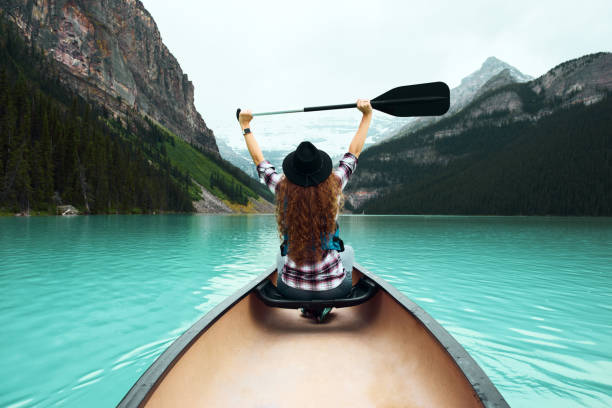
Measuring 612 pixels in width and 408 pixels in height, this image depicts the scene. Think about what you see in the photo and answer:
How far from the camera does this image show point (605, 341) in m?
6.63

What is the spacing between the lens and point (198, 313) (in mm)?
8297

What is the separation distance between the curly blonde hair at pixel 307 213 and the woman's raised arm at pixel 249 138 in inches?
31.4

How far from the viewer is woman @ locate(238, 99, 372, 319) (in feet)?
11.2

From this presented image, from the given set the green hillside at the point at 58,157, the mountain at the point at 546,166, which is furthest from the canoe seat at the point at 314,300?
the mountain at the point at 546,166

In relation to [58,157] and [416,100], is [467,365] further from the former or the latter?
[58,157]

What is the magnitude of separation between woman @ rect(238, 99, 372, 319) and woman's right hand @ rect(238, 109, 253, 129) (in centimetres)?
30

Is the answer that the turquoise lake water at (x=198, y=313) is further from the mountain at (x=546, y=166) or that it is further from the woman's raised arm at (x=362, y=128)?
the mountain at (x=546, y=166)

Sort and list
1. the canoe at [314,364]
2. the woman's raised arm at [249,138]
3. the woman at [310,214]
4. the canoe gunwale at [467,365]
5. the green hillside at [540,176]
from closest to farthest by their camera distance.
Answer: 1. the canoe gunwale at [467,365]
2. the canoe at [314,364]
3. the woman at [310,214]
4. the woman's raised arm at [249,138]
5. the green hillside at [540,176]

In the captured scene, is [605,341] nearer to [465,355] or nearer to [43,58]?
[465,355]

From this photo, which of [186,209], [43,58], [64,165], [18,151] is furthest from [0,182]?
[43,58]

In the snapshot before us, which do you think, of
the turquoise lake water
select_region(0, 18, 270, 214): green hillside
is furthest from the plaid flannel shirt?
select_region(0, 18, 270, 214): green hillside

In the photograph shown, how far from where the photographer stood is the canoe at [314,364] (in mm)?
2467

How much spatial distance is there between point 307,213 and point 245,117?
207 centimetres

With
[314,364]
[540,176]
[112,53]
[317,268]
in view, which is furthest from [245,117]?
[112,53]
